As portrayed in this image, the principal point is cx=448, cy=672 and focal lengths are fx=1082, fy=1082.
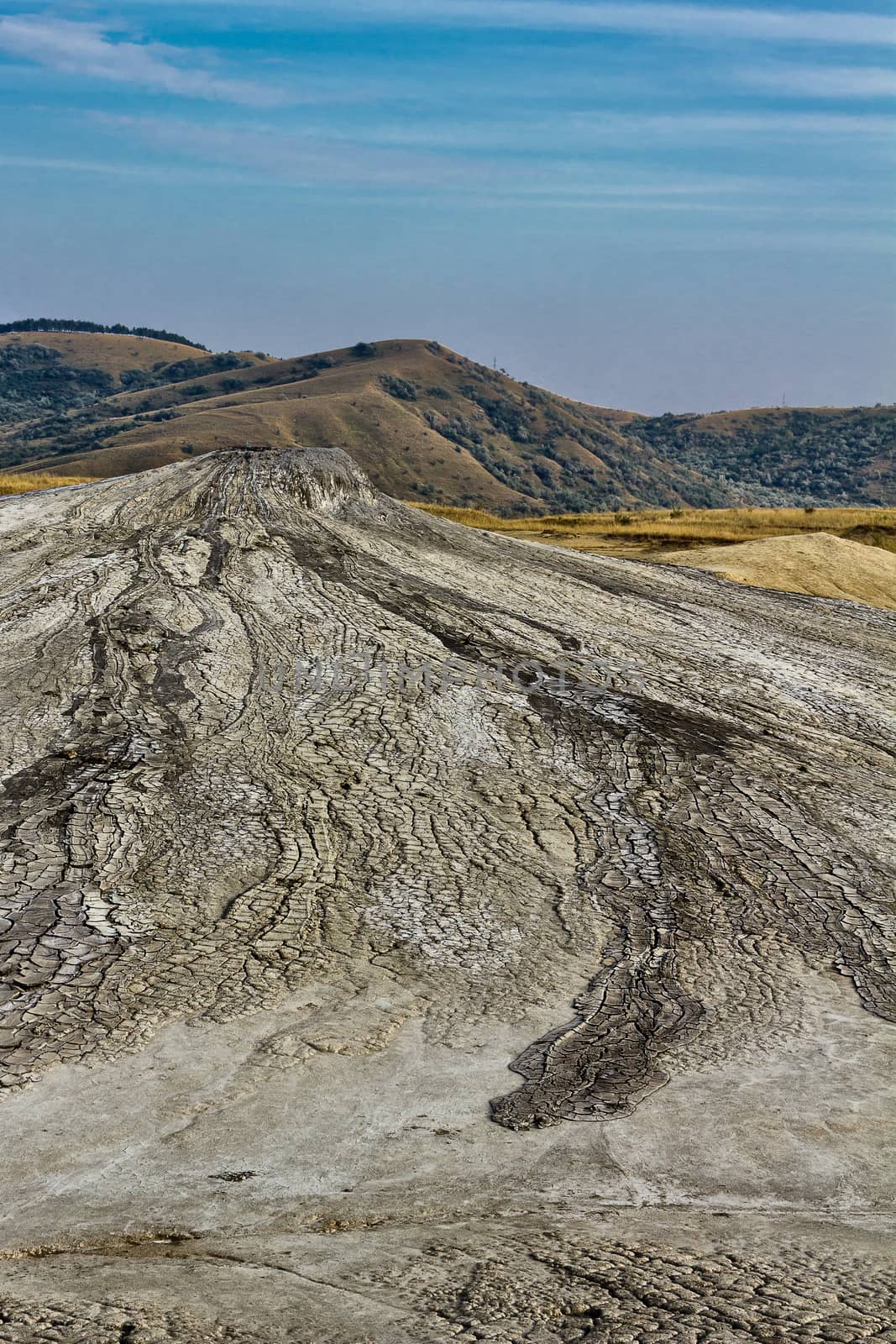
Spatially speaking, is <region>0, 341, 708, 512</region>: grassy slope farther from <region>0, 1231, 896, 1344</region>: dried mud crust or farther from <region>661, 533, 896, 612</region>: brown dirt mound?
<region>0, 1231, 896, 1344</region>: dried mud crust

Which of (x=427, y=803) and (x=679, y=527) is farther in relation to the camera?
(x=679, y=527)

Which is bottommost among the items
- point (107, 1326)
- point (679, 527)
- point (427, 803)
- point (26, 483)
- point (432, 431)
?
point (107, 1326)

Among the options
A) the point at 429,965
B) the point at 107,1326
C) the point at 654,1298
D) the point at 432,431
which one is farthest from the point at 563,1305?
the point at 432,431

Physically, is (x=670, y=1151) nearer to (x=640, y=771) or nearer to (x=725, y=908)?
(x=725, y=908)

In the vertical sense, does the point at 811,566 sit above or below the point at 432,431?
below

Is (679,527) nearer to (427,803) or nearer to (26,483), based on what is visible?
(26,483)

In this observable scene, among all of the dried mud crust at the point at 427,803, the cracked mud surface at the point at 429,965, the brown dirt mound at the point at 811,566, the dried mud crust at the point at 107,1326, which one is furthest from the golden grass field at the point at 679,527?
the dried mud crust at the point at 107,1326

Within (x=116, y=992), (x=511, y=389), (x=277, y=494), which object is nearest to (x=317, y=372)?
(x=511, y=389)

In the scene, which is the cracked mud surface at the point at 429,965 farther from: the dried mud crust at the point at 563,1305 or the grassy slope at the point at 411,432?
the grassy slope at the point at 411,432
